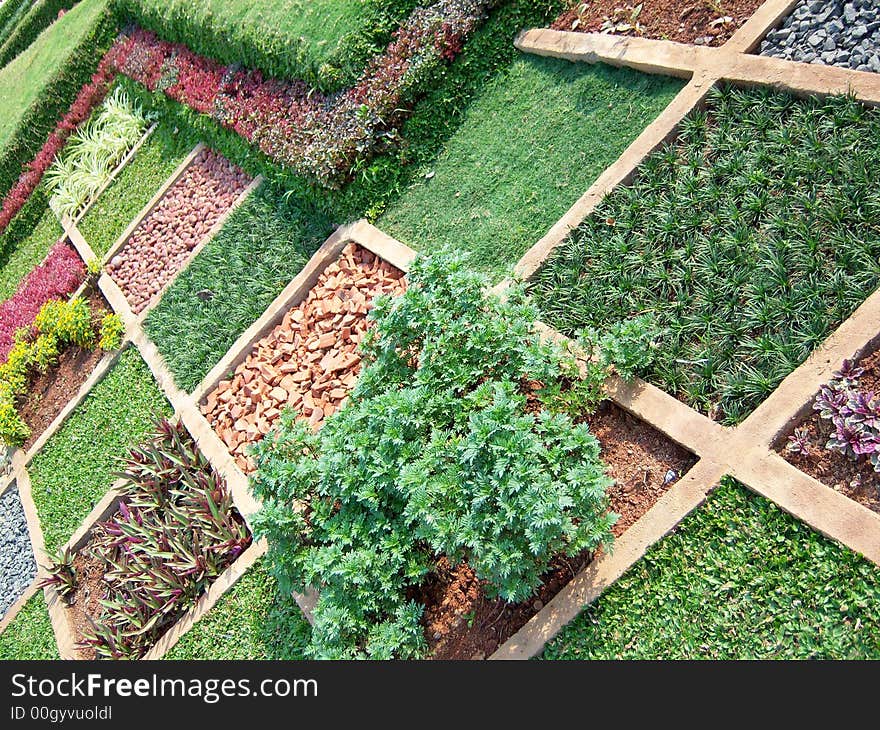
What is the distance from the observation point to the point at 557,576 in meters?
5.20

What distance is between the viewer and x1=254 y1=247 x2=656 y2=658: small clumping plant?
4.51m

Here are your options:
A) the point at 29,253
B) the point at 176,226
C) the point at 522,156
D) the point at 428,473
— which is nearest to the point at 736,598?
the point at 428,473

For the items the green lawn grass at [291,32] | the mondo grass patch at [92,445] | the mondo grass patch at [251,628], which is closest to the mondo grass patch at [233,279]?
the mondo grass patch at [92,445]

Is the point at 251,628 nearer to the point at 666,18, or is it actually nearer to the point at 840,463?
the point at 840,463

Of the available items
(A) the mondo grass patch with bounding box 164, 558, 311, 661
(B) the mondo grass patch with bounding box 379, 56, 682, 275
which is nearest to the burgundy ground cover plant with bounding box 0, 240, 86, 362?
(B) the mondo grass patch with bounding box 379, 56, 682, 275

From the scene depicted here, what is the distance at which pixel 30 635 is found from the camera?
831cm

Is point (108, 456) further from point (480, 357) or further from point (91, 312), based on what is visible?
point (480, 357)

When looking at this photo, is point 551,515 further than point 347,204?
No

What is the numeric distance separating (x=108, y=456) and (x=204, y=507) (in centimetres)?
225

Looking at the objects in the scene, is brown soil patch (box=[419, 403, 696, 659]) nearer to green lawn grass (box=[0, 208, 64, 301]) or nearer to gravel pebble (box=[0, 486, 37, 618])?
gravel pebble (box=[0, 486, 37, 618])

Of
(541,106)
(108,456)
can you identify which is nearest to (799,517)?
(541,106)

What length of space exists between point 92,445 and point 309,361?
368 centimetres

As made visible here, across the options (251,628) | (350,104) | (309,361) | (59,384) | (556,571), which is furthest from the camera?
(59,384)

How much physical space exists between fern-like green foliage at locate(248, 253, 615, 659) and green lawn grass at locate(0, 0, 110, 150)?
11.9m
